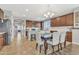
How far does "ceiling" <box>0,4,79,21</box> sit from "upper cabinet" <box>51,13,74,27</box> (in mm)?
93

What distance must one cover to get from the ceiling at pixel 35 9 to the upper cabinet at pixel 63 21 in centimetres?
9

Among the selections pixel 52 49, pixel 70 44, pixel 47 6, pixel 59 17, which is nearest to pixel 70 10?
pixel 59 17

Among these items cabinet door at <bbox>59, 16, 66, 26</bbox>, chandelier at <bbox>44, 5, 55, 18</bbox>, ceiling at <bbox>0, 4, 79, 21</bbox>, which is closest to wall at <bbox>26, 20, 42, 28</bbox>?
ceiling at <bbox>0, 4, 79, 21</bbox>

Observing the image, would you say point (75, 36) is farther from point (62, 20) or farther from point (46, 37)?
point (46, 37)

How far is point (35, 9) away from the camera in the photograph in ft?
8.24

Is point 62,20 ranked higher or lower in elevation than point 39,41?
higher

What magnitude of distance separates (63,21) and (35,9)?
698mm

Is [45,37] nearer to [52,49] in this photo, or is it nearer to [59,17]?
[52,49]

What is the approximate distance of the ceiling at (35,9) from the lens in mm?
2477

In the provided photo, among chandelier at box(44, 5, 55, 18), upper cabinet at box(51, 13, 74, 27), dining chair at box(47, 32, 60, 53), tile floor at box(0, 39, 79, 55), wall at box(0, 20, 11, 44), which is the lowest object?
tile floor at box(0, 39, 79, 55)

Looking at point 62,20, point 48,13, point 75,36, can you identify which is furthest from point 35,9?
point 75,36

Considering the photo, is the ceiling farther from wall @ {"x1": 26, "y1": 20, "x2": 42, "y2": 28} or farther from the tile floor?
the tile floor

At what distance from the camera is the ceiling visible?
248 cm
